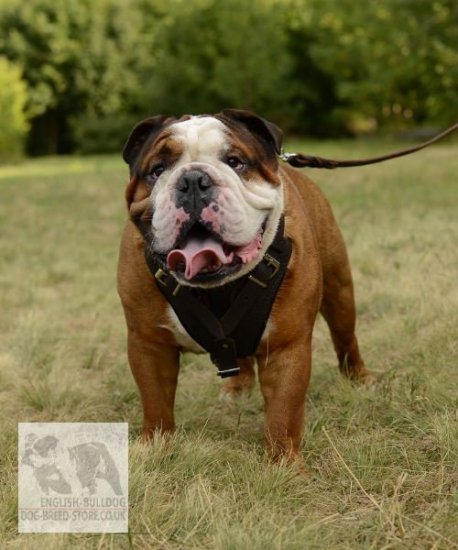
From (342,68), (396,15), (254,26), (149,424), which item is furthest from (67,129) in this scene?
(149,424)

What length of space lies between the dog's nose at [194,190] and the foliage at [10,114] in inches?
1206

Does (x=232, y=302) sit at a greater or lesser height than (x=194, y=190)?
lesser

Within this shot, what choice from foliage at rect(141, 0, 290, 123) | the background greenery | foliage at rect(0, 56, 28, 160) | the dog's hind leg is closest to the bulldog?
the dog's hind leg

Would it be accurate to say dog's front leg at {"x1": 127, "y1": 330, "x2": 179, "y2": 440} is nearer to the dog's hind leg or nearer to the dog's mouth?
the dog's mouth

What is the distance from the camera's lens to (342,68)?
32062mm

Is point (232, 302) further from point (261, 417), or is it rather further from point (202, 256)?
Result: point (261, 417)

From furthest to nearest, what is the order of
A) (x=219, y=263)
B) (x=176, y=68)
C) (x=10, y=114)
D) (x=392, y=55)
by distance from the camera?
(x=176, y=68) → (x=10, y=114) → (x=392, y=55) → (x=219, y=263)

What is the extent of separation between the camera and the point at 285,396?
325 cm

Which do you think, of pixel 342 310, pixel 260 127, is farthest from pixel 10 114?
pixel 260 127

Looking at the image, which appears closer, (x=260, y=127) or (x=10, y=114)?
(x=260, y=127)

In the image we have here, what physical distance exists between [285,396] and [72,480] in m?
0.88

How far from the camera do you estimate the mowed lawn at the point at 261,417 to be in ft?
8.61

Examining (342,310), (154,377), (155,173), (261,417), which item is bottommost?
(261,417)

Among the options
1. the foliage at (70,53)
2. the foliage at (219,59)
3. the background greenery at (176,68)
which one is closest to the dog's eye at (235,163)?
the background greenery at (176,68)
